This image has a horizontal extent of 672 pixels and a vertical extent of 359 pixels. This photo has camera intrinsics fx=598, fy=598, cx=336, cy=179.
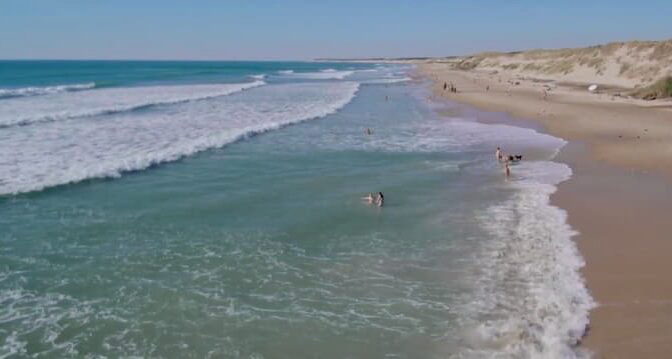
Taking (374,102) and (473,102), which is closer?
(473,102)

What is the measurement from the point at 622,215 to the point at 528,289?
17.7 ft

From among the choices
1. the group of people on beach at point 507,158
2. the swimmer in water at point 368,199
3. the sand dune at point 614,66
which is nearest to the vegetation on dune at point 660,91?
the sand dune at point 614,66

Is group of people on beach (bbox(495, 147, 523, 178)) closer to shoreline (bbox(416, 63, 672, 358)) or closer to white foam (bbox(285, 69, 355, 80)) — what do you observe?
shoreline (bbox(416, 63, 672, 358))

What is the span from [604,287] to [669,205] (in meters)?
6.15

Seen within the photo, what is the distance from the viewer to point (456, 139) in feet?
89.6

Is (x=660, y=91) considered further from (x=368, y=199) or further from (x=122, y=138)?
(x=122, y=138)

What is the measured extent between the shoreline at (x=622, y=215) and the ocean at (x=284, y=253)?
458mm

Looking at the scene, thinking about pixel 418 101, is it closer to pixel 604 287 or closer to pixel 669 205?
pixel 669 205

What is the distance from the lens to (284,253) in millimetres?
12250

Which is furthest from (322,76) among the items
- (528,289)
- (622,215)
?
(528,289)

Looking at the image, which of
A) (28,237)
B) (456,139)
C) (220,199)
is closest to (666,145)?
(456,139)

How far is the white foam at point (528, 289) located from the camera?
835 centimetres

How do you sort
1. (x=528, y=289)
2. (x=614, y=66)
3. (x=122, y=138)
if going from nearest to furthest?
(x=528, y=289)
(x=122, y=138)
(x=614, y=66)

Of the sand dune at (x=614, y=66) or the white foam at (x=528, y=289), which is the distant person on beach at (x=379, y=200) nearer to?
the white foam at (x=528, y=289)
